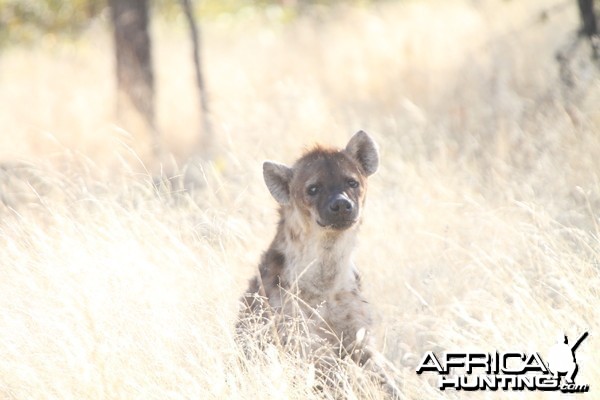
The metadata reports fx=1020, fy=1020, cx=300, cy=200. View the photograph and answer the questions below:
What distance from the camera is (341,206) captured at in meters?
4.91

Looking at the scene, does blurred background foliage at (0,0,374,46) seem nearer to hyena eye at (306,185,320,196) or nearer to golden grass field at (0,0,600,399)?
golden grass field at (0,0,600,399)

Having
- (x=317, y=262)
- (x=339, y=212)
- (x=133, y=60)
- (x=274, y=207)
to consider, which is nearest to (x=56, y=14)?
(x=133, y=60)

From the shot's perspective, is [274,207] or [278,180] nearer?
[278,180]

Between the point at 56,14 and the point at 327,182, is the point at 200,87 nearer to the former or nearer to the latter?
the point at 56,14

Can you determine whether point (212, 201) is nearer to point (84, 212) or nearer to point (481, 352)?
point (84, 212)

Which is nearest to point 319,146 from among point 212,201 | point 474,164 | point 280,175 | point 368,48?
point 280,175

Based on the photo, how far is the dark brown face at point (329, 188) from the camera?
495 cm

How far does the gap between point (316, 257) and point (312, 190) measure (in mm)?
341

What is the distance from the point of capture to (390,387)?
482cm

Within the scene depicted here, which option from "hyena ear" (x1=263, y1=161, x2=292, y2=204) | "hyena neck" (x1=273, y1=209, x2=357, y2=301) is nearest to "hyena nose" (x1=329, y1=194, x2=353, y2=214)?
"hyena neck" (x1=273, y1=209, x2=357, y2=301)

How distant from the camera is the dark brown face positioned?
4.95 metres

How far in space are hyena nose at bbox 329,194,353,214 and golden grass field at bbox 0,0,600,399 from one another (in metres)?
0.58

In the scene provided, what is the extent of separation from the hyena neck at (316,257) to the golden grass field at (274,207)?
37 cm

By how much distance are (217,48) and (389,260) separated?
36.8ft
